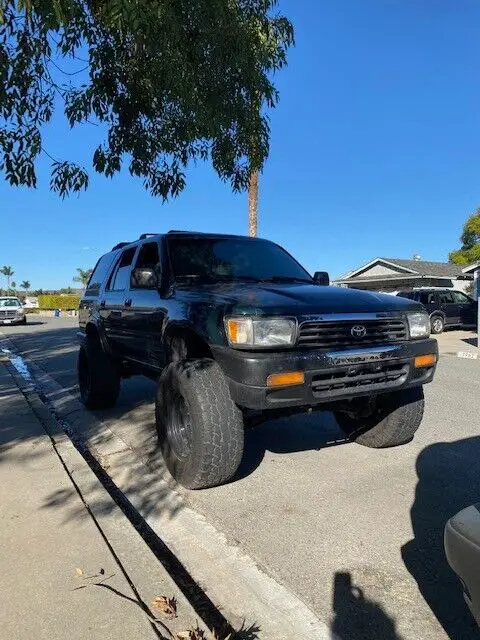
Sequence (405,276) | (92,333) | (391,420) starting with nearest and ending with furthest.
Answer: (391,420) < (92,333) < (405,276)

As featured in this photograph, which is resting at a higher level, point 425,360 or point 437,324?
point 425,360

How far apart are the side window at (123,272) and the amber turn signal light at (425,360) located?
10.2 ft

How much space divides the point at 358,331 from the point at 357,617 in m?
1.83

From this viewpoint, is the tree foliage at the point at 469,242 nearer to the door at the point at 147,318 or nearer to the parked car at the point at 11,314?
the parked car at the point at 11,314

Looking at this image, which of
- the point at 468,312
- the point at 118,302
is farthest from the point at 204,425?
the point at 468,312

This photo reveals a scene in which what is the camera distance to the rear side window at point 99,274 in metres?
6.56

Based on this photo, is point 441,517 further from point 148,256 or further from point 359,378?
point 148,256

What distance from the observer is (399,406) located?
4520 millimetres

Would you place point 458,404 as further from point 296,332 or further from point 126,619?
point 126,619

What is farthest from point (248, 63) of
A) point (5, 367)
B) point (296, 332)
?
point (5, 367)

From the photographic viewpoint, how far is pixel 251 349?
3402 millimetres

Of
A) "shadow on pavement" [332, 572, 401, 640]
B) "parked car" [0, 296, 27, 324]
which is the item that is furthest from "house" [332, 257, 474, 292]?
"shadow on pavement" [332, 572, 401, 640]

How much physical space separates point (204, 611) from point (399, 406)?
8.58ft

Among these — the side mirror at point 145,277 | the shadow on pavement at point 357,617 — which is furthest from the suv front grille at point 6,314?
the shadow on pavement at point 357,617
